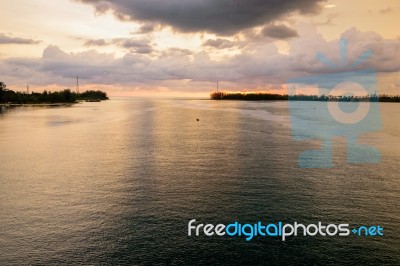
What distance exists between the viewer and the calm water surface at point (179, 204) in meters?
22.5

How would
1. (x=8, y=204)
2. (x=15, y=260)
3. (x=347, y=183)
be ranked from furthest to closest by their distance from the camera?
(x=347, y=183) → (x=8, y=204) → (x=15, y=260)

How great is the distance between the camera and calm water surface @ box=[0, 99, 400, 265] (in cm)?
2247

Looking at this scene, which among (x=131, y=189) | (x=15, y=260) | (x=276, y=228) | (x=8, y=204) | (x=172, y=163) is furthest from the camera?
(x=172, y=163)

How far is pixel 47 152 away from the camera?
6088 centimetres

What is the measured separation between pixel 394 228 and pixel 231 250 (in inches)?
557

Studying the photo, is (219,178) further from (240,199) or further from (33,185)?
(33,185)

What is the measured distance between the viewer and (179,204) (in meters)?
31.6

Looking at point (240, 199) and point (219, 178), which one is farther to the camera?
point (219, 178)

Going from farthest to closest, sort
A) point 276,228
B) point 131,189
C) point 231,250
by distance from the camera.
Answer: point 131,189 → point 276,228 → point 231,250

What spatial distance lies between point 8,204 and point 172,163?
24278 mm

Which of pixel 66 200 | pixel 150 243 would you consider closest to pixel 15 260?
pixel 150 243

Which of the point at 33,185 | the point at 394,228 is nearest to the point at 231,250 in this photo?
the point at 394,228

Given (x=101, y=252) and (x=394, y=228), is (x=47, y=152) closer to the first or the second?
(x=101, y=252)

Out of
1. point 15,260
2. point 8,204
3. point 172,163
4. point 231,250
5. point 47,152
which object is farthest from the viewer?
point 47,152
